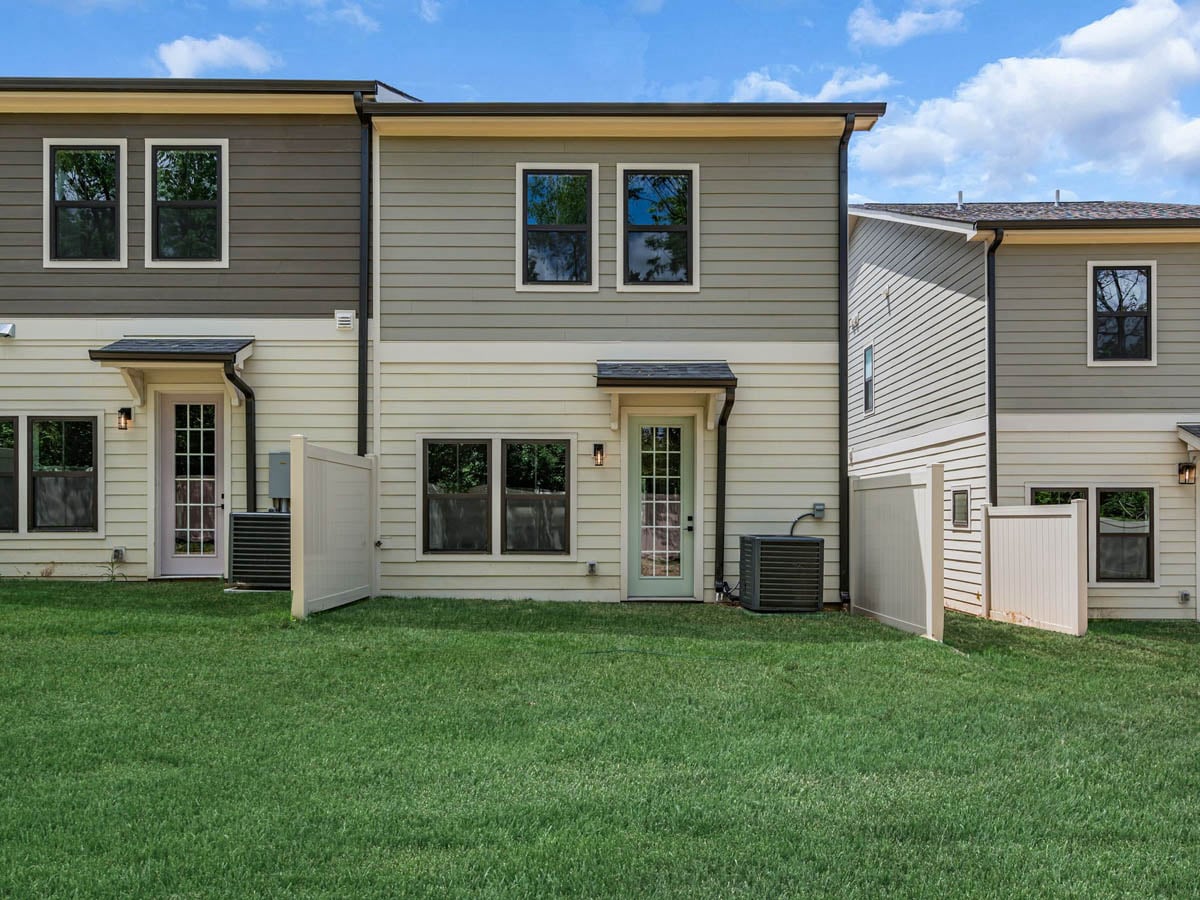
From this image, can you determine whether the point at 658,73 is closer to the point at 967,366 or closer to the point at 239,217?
the point at 967,366

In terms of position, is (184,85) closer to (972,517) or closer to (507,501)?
(507,501)

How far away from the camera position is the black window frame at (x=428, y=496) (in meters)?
9.67

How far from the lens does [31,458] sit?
381 inches

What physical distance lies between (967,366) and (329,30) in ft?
34.2

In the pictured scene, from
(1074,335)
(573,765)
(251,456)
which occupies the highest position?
(1074,335)

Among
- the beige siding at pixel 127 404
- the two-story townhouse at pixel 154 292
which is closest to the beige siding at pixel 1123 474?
the two-story townhouse at pixel 154 292

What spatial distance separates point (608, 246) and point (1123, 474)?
6.80 m

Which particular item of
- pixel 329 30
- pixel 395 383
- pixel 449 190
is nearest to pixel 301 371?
pixel 395 383

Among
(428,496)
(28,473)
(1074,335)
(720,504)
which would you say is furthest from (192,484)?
(1074,335)

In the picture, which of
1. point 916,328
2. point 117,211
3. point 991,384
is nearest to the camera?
point 117,211

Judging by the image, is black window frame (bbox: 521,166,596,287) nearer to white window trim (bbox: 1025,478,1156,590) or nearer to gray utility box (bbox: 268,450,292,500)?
gray utility box (bbox: 268,450,292,500)

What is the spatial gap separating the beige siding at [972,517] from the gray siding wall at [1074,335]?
76cm

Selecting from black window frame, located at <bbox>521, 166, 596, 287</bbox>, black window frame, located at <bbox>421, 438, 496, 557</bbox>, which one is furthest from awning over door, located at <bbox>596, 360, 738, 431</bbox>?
black window frame, located at <bbox>421, 438, 496, 557</bbox>

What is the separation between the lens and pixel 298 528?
7.40m
